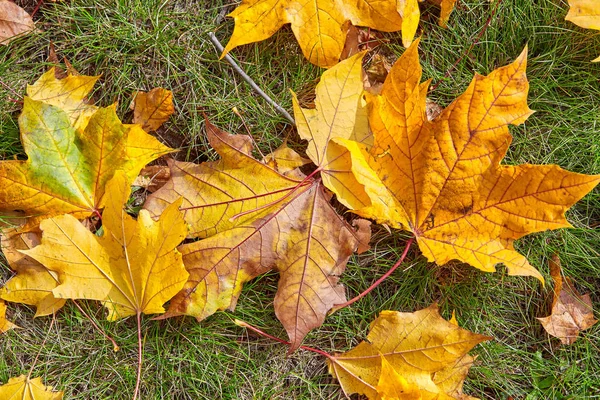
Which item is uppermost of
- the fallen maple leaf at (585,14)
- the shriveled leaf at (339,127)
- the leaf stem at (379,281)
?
the fallen maple leaf at (585,14)

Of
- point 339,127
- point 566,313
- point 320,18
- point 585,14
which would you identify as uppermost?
point 320,18

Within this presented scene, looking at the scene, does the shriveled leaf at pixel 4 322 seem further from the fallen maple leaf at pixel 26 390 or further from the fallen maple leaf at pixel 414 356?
the fallen maple leaf at pixel 414 356

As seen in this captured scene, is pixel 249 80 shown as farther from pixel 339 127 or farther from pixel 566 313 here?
pixel 566 313

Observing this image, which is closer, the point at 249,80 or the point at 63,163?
the point at 63,163

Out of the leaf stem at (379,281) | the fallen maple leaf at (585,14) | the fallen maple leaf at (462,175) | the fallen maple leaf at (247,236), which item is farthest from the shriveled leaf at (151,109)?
the fallen maple leaf at (585,14)

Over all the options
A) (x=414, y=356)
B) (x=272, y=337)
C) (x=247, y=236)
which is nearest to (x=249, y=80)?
(x=247, y=236)

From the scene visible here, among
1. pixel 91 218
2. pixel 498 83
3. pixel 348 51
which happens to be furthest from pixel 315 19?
pixel 91 218
